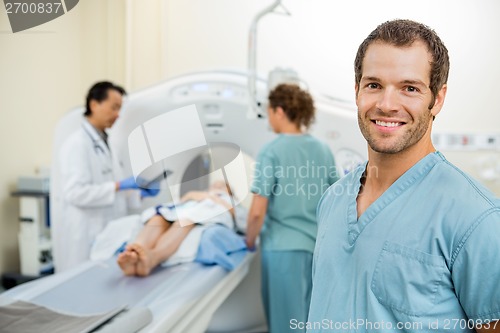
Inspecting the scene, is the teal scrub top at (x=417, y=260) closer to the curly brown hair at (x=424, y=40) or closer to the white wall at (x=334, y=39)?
the curly brown hair at (x=424, y=40)

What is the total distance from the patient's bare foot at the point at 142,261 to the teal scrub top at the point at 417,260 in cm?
82

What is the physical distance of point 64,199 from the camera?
213 cm

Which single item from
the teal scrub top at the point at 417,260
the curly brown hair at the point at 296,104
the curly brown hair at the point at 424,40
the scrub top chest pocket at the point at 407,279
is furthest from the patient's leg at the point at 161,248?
the curly brown hair at the point at 424,40

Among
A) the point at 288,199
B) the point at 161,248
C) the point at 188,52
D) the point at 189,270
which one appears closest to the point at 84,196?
the point at 161,248

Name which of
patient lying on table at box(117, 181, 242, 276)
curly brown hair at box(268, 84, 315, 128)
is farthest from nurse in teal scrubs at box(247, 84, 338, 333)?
patient lying on table at box(117, 181, 242, 276)

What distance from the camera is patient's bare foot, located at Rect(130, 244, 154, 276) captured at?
5.19 ft

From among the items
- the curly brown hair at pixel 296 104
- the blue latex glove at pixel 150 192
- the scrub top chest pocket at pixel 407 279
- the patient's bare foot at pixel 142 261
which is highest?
the curly brown hair at pixel 296 104

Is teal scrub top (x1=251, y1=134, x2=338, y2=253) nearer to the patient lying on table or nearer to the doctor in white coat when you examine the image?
the patient lying on table

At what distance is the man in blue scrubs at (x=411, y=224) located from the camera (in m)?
0.69

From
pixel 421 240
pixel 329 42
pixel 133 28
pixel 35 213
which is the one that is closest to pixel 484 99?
pixel 329 42

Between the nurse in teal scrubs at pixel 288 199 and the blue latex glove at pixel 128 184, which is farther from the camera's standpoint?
the blue latex glove at pixel 128 184

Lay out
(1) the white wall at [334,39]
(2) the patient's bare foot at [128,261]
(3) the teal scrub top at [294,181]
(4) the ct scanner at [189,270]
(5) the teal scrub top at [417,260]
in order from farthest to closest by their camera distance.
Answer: (3) the teal scrub top at [294,181]
(2) the patient's bare foot at [128,261]
(4) the ct scanner at [189,270]
(1) the white wall at [334,39]
(5) the teal scrub top at [417,260]

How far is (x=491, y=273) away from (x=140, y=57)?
1668mm

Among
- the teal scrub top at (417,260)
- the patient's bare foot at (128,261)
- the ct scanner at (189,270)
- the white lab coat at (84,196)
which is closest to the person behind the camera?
the teal scrub top at (417,260)
